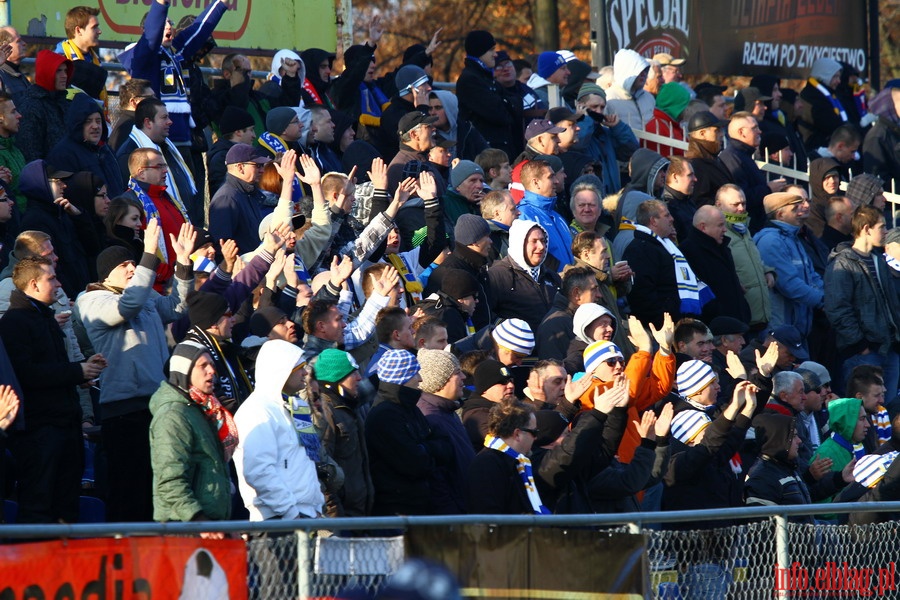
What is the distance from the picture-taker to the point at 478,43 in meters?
15.5

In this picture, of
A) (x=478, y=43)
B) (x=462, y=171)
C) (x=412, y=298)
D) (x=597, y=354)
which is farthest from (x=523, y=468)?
(x=478, y=43)

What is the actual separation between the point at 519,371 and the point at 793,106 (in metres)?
9.91

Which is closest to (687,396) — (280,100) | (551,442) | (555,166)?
(551,442)

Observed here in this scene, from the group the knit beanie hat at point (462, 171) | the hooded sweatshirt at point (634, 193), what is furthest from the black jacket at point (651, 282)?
the knit beanie hat at point (462, 171)

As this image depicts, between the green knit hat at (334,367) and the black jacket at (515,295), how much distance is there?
305 cm

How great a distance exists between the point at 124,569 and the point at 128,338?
3967mm

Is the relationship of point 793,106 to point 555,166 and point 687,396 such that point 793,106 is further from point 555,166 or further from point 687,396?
point 687,396

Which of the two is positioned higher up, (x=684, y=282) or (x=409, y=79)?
(x=409, y=79)

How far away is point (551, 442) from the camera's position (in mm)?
8781

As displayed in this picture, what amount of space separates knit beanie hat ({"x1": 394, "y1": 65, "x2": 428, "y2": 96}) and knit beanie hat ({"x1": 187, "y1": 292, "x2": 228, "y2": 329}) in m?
5.96

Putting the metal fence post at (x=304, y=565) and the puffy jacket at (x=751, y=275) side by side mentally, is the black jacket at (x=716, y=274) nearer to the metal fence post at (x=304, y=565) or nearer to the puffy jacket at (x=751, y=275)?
the puffy jacket at (x=751, y=275)

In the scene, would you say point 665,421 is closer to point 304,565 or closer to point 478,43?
point 304,565

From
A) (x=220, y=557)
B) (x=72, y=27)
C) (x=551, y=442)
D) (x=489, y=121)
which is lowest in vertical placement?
(x=551, y=442)

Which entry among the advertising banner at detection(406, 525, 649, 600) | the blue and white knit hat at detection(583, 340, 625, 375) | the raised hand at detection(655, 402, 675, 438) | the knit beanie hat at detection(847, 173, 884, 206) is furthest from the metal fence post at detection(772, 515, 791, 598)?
the knit beanie hat at detection(847, 173, 884, 206)
